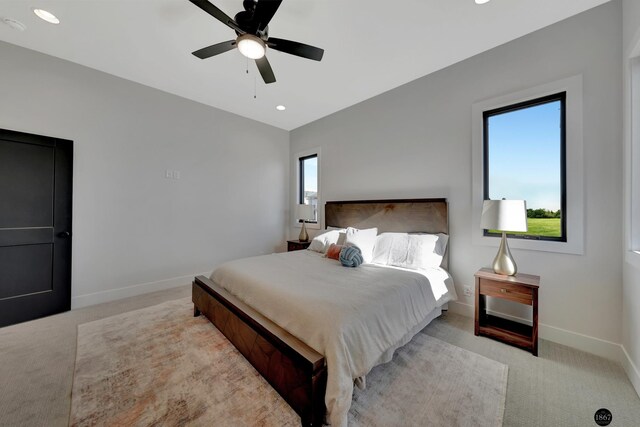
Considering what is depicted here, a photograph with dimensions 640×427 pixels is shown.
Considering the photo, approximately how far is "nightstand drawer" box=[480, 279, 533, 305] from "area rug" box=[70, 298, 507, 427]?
591mm

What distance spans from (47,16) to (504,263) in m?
4.92

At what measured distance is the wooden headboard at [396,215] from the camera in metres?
2.96

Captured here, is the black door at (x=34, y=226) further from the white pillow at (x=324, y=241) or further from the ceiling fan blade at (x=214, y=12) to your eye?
the white pillow at (x=324, y=241)

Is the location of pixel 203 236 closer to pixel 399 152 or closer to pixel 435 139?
pixel 399 152

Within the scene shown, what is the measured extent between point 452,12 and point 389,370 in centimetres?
312

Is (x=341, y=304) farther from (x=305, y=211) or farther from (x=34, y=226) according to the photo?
(x=34, y=226)

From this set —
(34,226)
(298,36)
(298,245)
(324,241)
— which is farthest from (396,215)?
(34,226)

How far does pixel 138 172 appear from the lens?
136 inches

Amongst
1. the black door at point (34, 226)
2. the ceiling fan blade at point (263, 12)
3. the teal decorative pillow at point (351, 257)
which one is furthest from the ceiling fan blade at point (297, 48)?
the black door at point (34, 226)

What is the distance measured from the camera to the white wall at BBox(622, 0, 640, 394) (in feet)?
5.50

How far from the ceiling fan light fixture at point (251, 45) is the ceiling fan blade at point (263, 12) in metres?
0.09

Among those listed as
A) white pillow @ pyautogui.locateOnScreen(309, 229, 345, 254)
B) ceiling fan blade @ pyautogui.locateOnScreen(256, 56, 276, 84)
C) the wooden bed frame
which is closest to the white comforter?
the wooden bed frame

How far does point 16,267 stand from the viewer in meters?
2.63

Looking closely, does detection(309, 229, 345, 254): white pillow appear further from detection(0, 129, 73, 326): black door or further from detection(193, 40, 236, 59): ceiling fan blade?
detection(0, 129, 73, 326): black door
